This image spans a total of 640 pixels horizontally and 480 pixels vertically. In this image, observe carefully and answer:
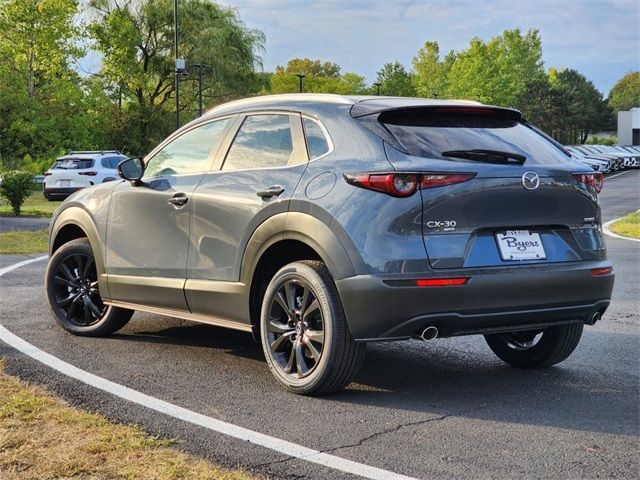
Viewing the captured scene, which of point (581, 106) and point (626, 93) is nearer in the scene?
point (581, 106)

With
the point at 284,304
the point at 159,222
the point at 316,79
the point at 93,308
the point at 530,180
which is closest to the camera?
the point at 530,180

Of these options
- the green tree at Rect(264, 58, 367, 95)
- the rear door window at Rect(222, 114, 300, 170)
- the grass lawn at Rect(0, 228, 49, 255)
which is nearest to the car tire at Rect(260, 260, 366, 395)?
the rear door window at Rect(222, 114, 300, 170)

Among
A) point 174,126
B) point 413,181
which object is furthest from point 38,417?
point 174,126

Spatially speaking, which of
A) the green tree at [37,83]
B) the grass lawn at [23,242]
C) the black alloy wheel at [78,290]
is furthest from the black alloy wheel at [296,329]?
the green tree at [37,83]

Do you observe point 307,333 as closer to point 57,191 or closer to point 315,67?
point 57,191

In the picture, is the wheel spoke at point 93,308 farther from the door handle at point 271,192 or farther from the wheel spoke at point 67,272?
the door handle at point 271,192

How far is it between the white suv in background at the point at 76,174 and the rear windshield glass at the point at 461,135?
79.4ft

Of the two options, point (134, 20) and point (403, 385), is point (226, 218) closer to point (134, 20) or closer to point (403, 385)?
point (403, 385)

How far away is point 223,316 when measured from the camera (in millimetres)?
5750

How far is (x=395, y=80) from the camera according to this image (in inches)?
3524

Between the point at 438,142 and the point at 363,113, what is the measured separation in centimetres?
50

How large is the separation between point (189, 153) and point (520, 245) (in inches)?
97.3

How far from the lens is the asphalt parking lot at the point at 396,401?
4105mm

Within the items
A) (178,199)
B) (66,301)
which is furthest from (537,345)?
(66,301)
